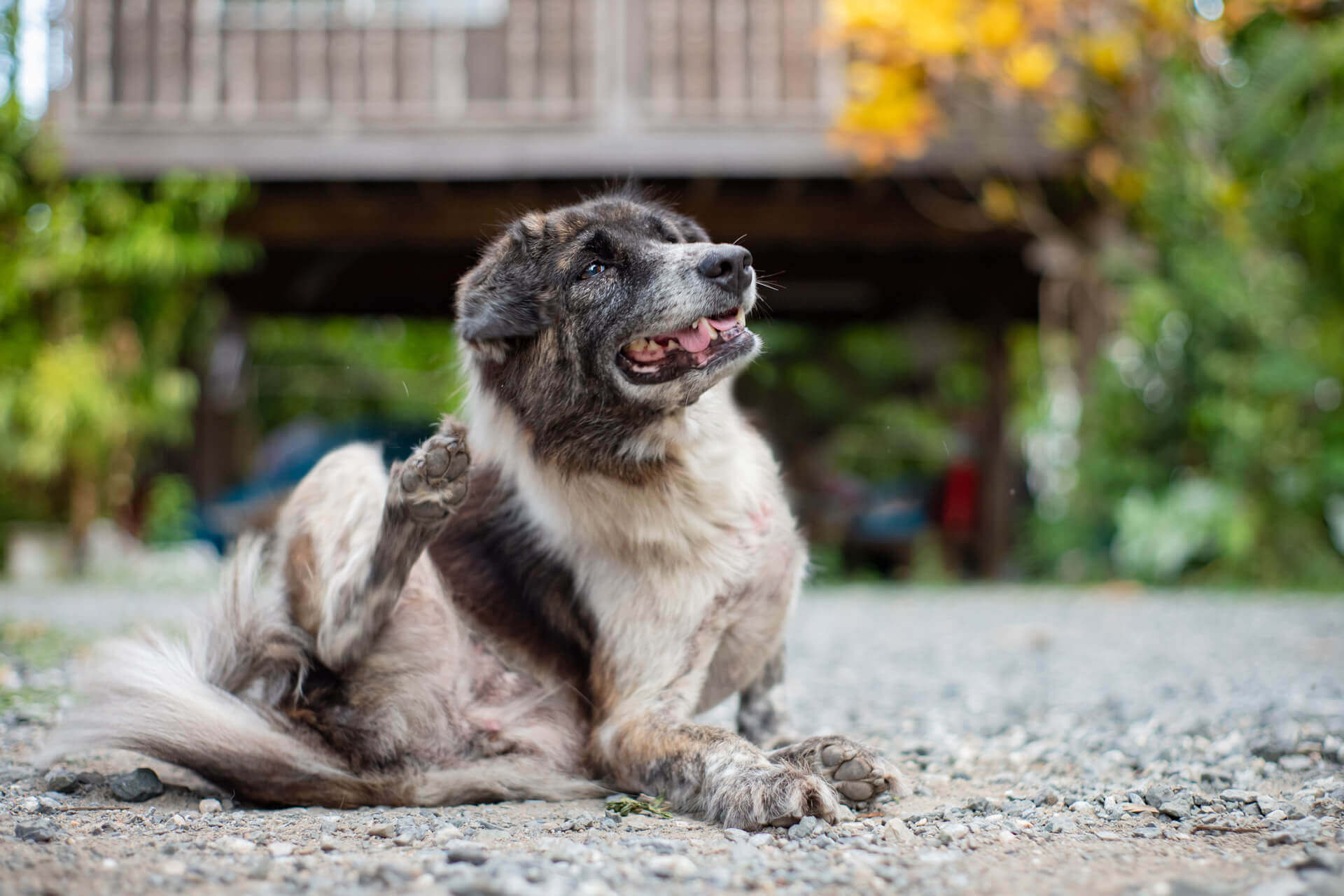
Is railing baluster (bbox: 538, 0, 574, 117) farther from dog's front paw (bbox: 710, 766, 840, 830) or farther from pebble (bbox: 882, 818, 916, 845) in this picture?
pebble (bbox: 882, 818, 916, 845)

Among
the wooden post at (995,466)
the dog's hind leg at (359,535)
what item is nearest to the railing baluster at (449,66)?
the wooden post at (995,466)

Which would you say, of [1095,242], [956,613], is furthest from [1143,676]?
[1095,242]

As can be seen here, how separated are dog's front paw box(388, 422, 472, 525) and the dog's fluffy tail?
1.72 ft

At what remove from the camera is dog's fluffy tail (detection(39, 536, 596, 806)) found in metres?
2.58

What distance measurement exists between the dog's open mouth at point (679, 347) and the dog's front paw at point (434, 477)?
19.9 inches

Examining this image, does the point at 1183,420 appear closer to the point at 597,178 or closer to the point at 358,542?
the point at 597,178

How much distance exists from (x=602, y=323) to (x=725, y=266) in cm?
34

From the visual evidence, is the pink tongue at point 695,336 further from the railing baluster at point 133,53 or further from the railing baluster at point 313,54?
the railing baluster at point 133,53

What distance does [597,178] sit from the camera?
9328mm

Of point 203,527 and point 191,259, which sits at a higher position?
point 191,259

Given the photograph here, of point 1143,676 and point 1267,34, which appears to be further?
point 1267,34

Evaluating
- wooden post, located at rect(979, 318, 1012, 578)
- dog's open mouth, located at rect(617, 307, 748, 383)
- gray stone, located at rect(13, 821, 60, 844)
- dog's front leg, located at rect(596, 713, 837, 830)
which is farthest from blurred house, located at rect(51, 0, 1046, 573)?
gray stone, located at rect(13, 821, 60, 844)

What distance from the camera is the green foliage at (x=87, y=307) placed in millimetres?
8961

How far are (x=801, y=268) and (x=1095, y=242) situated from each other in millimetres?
3045
